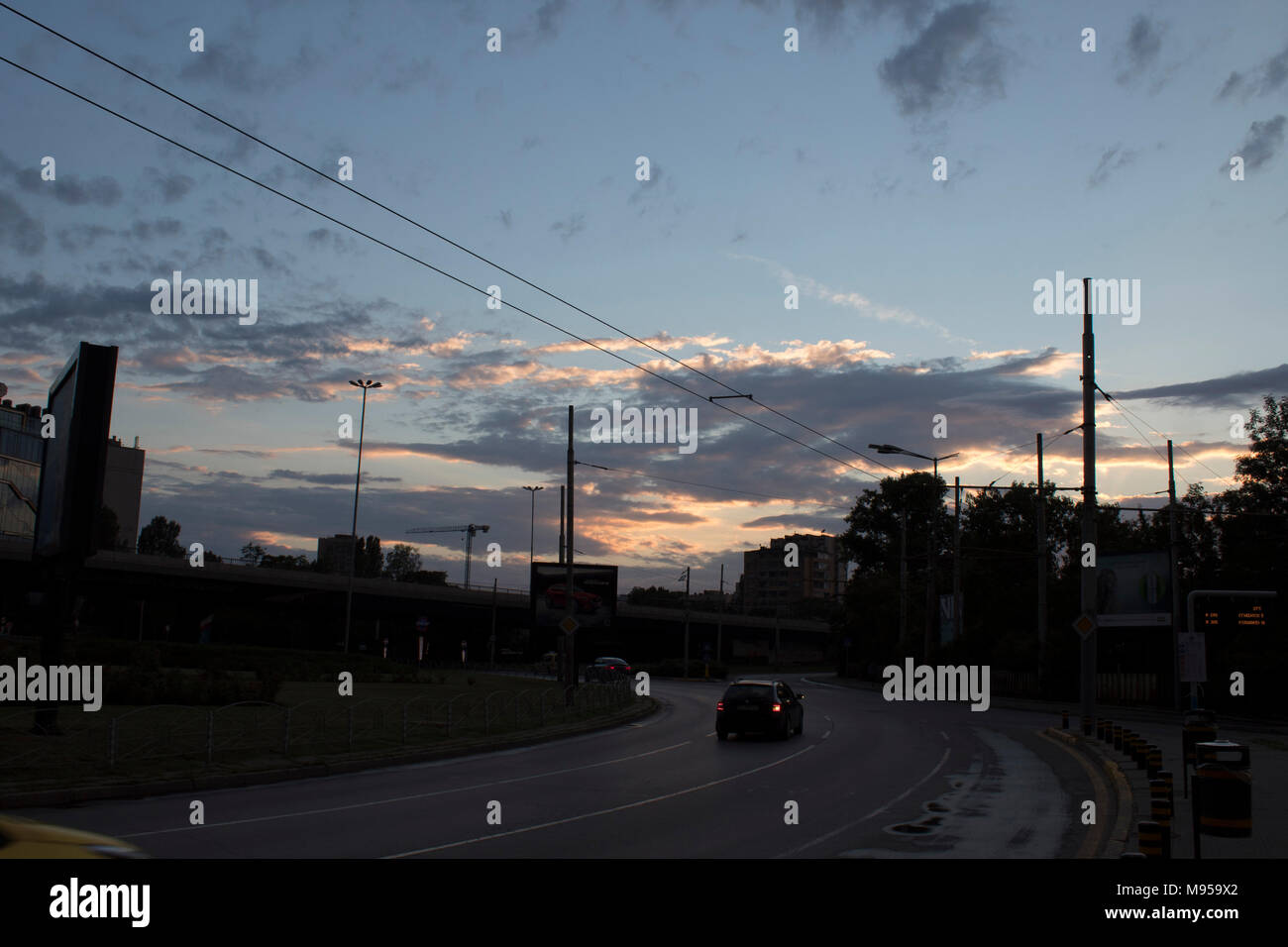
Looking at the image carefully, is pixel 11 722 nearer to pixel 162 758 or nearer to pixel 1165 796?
pixel 162 758

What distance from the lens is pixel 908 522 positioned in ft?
333

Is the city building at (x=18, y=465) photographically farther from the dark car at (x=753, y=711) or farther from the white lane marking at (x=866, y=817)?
the white lane marking at (x=866, y=817)

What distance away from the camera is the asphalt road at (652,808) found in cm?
1129

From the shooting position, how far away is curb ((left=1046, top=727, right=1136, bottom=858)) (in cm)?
1104

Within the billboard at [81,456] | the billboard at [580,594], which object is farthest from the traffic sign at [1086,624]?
the billboard at [580,594]

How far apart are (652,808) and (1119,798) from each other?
6.73 meters

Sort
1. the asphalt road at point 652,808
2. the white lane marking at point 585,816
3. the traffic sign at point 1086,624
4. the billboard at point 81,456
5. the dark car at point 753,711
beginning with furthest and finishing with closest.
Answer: the dark car at point 753,711 < the traffic sign at point 1086,624 < the billboard at point 81,456 < the asphalt road at point 652,808 < the white lane marking at point 585,816

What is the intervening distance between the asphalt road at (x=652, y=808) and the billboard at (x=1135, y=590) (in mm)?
23573

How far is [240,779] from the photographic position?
16750 millimetres

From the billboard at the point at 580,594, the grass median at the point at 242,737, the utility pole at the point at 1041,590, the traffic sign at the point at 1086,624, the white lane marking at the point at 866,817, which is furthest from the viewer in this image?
the billboard at the point at 580,594

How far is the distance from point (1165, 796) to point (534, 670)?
7391 centimetres

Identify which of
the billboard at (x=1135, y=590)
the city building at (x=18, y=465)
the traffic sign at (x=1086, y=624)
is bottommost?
the traffic sign at (x=1086, y=624)

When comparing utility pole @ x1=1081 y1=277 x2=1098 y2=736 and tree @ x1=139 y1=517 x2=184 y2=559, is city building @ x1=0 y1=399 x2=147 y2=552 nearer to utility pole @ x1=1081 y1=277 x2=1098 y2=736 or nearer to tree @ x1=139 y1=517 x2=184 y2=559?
tree @ x1=139 y1=517 x2=184 y2=559
